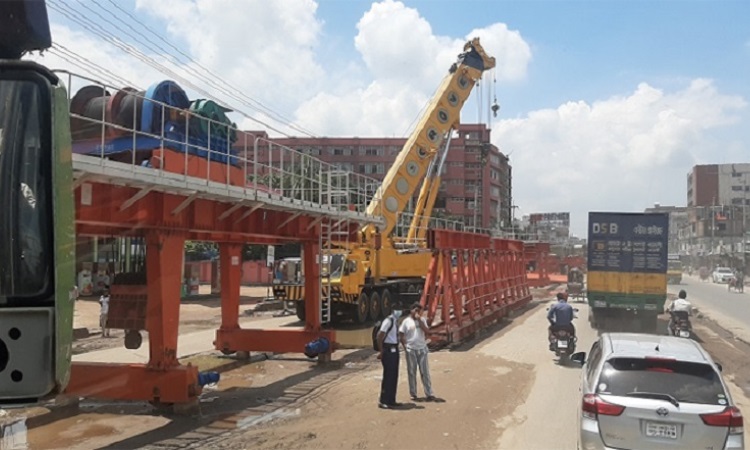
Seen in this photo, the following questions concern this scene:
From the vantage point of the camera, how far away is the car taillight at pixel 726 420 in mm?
6195

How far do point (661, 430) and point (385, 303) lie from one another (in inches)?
811

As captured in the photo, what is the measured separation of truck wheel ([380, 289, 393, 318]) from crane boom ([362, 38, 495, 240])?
102 inches

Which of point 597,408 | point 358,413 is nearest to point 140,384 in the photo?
point 358,413

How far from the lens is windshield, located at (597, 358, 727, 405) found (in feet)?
21.1

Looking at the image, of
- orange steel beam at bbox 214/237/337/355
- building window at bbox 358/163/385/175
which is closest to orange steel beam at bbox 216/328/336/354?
orange steel beam at bbox 214/237/337/355

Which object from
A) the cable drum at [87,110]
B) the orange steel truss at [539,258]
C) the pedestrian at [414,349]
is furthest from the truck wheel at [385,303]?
the cable drum at [87,110]

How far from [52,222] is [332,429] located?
6.31 m

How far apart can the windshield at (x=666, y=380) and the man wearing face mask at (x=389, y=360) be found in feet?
14.6

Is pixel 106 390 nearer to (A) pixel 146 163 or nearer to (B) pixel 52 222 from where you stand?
(A) pixel 146 163

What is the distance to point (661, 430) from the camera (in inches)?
247

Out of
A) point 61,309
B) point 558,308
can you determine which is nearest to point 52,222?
point 61,309

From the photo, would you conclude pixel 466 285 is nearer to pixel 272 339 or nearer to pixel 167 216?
pixel 272 339

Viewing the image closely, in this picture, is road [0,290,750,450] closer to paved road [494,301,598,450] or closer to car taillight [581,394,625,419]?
paved road [494,301,598,450]

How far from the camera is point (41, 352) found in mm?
3984
